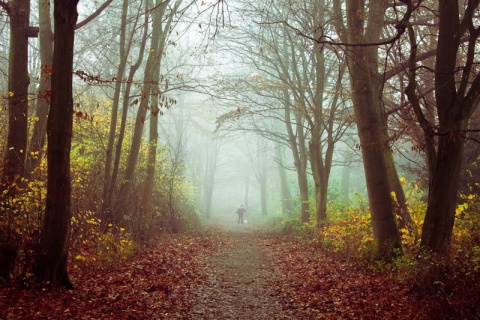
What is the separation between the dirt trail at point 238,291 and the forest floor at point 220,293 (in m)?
0.02

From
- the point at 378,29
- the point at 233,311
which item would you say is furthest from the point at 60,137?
the point at 378,29

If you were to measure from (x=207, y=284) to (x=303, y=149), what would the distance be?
12.9 meters

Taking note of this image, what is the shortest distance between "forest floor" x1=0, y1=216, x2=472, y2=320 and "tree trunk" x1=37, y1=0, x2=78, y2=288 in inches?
19.2

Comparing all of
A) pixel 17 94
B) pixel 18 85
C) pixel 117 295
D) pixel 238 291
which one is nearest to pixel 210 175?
pixel 18 85

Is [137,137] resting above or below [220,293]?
above

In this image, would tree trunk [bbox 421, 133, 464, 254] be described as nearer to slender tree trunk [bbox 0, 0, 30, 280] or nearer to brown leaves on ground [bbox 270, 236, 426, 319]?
brown leaves on ground [bbox 270, 236, 426, 319]

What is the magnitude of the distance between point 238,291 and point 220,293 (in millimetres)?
399

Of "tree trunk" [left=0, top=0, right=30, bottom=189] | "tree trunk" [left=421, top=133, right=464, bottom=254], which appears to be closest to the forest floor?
"tree trunk" [left=421, top=133, right=464, bottom=254]

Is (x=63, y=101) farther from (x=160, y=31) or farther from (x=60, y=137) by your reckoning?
(x=160, y=31)

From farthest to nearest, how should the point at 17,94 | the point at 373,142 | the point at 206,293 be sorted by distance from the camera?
the point at 373,142, the point at 17,94, the point at 206,293

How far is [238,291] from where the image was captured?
7.68 m

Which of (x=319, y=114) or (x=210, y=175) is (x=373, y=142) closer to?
(x=319, y=114)

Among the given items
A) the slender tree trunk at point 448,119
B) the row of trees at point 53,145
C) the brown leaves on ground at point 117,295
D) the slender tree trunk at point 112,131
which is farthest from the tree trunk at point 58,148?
the slender tree trunk at point 448,119

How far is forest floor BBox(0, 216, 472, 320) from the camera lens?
17.9ft
